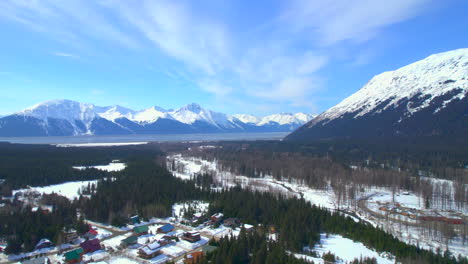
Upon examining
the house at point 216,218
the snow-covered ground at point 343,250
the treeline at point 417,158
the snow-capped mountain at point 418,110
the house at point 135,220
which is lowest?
the snow-covered ground at point 343,250

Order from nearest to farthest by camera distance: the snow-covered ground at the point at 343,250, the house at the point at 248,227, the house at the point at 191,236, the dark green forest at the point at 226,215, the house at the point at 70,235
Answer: the dark green forest at the point at 226,215, the snow-covered ground at the point at 343,250, the house at the point at 70,235, the house at the point at 191,236, the house at the point at 248,227

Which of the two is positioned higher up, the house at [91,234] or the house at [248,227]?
the house at [248,227]

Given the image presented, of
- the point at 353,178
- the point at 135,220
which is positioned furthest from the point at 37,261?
the point at 353,178

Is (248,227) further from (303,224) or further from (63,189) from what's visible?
(63,189)

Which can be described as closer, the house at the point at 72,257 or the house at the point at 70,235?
the house at the point at 72,257

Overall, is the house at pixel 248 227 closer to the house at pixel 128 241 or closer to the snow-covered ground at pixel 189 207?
the snow-covered ground at pixel 189 207

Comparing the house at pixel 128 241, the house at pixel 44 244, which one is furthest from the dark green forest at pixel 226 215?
the house at pixel 128 241

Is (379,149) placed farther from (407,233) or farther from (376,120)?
(407,233)

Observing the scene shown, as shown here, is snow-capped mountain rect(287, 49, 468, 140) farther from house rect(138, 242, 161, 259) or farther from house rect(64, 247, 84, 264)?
house rect(64, 247, 84, 264)

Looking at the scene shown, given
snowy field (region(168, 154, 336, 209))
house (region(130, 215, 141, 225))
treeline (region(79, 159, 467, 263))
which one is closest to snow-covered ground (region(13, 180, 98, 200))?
Answer: treeline (region(79, 159, 467, 263))
